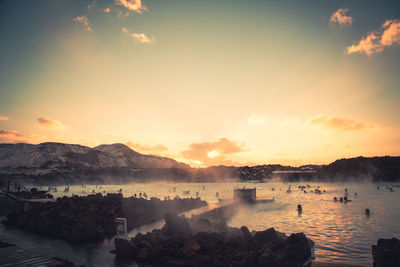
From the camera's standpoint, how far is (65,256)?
673 inches

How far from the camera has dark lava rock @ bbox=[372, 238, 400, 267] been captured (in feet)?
42.4

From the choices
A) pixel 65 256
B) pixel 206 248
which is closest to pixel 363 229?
pixel 206 248

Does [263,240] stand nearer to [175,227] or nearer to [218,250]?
[218,250]

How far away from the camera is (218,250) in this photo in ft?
53.2

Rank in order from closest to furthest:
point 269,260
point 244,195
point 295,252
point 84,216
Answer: point 269,260, point 295,252, point 84,216, point 244,195

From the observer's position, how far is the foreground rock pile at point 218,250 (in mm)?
14719

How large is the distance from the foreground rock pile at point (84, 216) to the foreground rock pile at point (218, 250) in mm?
6767

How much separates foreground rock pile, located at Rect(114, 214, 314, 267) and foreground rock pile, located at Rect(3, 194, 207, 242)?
677 centimetres

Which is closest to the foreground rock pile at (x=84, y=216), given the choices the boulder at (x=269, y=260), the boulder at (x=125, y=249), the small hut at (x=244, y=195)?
the boulder at (x=125, y=249)

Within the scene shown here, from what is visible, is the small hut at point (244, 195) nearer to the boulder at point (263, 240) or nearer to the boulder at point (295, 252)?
the boulder at point (263, 240)

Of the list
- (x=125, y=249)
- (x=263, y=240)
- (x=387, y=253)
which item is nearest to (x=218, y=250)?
(x=263, y=240)

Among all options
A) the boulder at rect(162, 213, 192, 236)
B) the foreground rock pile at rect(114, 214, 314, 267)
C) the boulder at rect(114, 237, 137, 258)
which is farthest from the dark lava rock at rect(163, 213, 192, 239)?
the boulder at rect(114, 237, 137, 258)

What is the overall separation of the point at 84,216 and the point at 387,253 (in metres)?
25.6

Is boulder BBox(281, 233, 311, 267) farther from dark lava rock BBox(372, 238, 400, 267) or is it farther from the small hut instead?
the small hut
